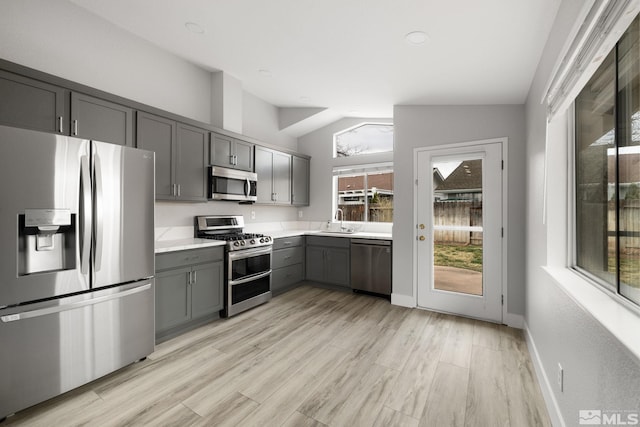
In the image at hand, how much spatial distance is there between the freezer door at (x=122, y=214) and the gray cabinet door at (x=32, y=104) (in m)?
0.51

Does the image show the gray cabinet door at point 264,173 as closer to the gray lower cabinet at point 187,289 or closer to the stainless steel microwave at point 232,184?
the stainless steel microwave at point 232,184

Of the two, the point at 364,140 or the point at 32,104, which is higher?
the point at 364,140

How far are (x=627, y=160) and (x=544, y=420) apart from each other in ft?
5.14

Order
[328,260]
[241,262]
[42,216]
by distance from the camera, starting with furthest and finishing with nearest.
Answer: [328,260] → [241,262] → [42,216]

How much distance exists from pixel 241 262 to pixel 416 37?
113 inches

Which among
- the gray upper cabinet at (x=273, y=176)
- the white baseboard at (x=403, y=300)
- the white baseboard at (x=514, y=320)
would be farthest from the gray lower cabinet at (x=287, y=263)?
the white baseboard at (x=514, y=320)

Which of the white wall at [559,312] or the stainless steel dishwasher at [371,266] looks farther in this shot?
the stainless steel dishwasher at [371,266]

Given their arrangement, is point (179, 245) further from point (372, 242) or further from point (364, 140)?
point (364, 140)

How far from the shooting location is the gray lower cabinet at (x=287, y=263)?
4203mm

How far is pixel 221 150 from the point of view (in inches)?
144

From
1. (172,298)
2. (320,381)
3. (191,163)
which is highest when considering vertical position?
(191,163)

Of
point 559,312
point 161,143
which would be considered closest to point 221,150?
point 161,143

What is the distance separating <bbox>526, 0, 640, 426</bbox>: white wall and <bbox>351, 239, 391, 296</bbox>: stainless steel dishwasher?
1.60 m

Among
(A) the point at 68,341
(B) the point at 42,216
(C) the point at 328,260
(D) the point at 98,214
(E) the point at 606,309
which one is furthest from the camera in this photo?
(C) the point at 328,260
